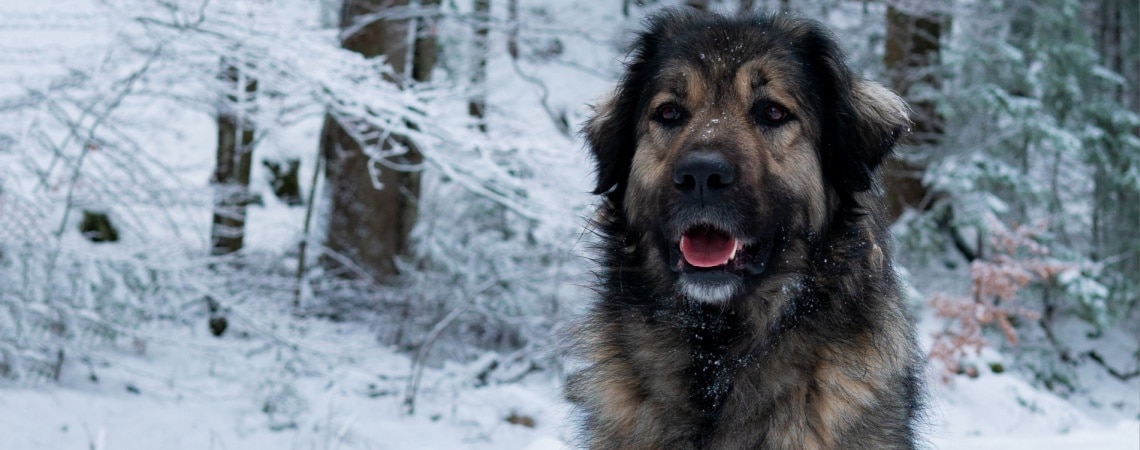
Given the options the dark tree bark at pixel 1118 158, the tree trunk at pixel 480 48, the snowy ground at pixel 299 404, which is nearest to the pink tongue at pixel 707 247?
the snowy ground at pixel 299 404

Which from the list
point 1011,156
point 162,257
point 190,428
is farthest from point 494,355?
point 1011,156

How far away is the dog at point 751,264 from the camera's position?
9.84 feet

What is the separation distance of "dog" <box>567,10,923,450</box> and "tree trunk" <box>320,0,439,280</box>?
25.9 ft

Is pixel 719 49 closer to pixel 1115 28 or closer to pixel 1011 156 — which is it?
pixel 1011 156

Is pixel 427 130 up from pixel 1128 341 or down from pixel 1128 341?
up

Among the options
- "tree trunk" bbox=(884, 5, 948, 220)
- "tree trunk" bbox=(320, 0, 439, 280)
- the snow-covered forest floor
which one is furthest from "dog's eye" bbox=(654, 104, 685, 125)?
"tree trunk" bbox=(884, 5, 948, 220)

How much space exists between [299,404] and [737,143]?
22.5 feet

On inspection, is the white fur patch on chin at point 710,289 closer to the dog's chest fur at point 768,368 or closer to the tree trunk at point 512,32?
the dog's chest fur at point 768,368

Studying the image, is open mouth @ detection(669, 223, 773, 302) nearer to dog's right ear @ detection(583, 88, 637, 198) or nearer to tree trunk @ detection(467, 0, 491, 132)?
dog's right ear @ detection(583, 88, 637, 198)

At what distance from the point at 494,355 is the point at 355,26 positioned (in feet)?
12.5

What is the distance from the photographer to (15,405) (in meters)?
7.61

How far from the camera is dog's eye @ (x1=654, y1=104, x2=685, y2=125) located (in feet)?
10.8

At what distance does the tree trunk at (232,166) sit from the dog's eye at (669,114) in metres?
4.47

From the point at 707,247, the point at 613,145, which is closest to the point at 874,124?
the point at 707,247
